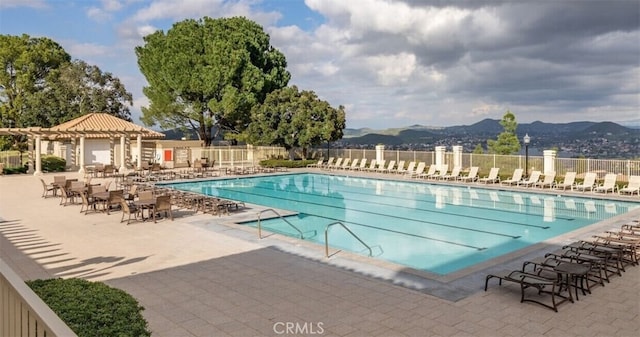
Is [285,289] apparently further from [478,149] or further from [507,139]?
[507,139]

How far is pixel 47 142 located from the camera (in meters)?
34.7

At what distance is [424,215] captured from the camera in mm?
15172

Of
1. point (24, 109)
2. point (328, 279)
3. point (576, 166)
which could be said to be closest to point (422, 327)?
point (328, 279)

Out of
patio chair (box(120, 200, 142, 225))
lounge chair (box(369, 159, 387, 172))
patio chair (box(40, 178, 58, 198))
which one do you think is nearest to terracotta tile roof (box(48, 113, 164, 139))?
patio chair (box(40, 178, 58, 198))

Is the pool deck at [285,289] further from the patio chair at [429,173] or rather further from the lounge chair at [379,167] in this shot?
the lounge chair at [379,167]

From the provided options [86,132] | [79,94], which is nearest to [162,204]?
[86,132]

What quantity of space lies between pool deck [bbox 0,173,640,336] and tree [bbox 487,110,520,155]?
21.4 metres

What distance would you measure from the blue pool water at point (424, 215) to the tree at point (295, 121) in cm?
690

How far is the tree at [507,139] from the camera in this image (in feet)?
103

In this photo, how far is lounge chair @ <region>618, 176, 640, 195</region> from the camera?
55.7 ft

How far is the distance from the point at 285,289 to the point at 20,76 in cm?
4155

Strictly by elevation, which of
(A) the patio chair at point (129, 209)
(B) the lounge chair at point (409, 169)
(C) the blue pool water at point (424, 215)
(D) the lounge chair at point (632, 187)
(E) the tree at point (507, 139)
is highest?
(E) the tree at point (507, 139)

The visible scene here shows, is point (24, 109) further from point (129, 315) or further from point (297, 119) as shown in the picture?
point (129, 315)

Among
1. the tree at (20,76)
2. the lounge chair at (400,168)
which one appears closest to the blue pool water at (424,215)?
the lounge chair at (400,168)
